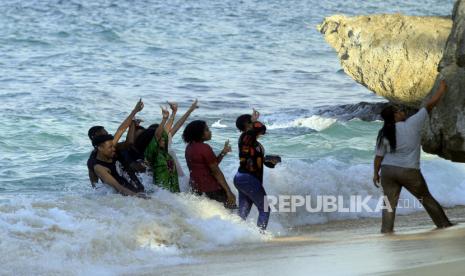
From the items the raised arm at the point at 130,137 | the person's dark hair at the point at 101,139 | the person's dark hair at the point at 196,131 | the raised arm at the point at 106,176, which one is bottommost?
the raised arm at the point at 106,176

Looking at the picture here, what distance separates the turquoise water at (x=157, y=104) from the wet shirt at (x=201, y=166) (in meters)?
0.19

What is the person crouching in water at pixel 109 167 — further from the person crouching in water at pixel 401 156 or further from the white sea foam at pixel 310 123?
the white sea foam at pixel 310 123

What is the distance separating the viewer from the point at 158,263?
9883mm

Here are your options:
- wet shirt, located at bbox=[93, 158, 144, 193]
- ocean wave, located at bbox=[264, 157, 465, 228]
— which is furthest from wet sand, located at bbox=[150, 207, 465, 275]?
ocean wave, located at bbox=[264, 157, 465, 228]

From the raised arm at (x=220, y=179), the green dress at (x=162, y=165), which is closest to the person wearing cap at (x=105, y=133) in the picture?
the green dress at (x=162, y=165)

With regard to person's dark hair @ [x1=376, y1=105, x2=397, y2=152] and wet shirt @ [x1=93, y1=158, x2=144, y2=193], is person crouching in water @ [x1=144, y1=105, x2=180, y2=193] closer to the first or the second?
wet shirt @ [x1=93, y1=158, x2=144, y2=193]

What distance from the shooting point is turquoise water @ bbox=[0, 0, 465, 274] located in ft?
35.7

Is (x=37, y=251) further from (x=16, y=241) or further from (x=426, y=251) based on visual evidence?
(x=426, y=251)

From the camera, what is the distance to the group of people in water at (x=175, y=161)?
1109cm

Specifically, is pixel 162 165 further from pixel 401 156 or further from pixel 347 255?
pixel 347 255

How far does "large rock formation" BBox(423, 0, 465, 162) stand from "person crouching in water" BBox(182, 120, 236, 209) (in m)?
2.20

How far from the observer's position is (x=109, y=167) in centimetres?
1107

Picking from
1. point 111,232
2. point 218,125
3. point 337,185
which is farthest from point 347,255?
point 218,125

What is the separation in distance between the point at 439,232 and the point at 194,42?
25833 millimetres
